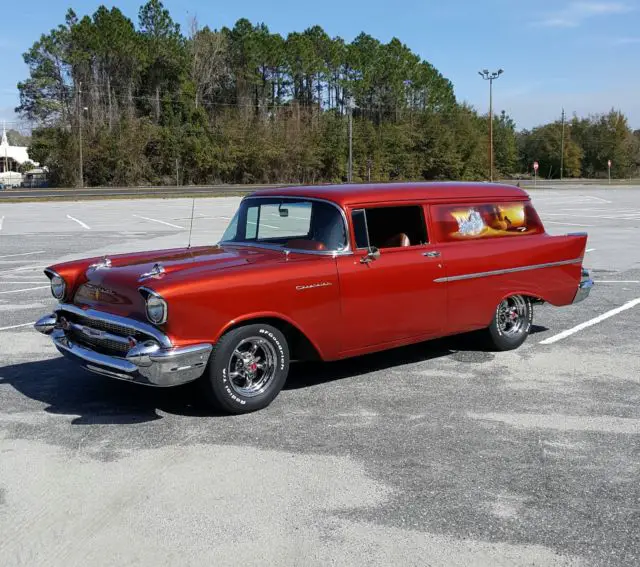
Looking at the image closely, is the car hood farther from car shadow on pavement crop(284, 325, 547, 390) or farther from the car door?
car shadow on pavement crop(284, 325, 547, 390)

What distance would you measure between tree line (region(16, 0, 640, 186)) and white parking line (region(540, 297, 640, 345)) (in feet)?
184

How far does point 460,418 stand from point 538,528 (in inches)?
63.1

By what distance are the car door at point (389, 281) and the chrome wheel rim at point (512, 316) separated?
1.00 meters

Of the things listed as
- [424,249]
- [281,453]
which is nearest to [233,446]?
[281,453]

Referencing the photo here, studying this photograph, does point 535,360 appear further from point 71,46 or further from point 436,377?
point 71,46

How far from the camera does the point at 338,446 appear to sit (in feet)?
14.8

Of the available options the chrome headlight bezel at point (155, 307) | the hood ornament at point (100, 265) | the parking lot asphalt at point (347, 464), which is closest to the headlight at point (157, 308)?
the chrome headlight bezel at point (155, 307)

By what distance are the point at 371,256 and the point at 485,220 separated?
5.12ft

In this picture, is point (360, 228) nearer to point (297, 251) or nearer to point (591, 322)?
point (297, 251)

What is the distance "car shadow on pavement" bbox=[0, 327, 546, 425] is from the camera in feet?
17.0

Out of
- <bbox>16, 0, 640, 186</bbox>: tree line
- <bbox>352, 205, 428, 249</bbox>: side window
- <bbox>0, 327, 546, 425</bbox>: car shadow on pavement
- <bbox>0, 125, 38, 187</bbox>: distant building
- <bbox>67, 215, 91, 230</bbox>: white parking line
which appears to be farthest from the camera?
<bbox>0, 125, 38, 187</bbox>: distant building

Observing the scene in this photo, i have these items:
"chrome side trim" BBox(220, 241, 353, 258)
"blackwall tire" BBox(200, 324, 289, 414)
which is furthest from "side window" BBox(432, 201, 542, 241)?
"blackwall tire" BBox(200, 324, 289, 414)

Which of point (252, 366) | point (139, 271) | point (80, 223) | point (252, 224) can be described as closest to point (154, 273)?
point (139, 271)

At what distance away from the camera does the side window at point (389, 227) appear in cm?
574
